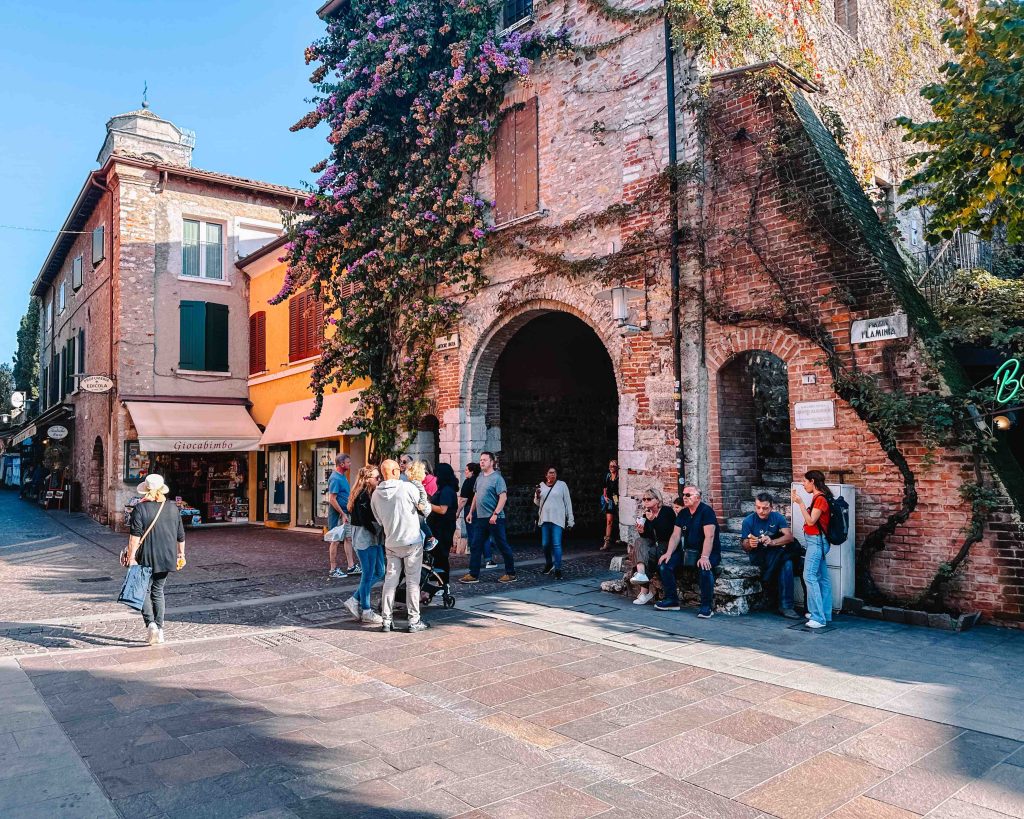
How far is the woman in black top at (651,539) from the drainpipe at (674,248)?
1.27m

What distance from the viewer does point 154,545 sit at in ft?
22.6

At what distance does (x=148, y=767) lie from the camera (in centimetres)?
410

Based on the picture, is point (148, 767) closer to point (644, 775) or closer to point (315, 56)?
point (644, 775)

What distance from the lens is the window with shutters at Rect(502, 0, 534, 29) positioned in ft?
39.5

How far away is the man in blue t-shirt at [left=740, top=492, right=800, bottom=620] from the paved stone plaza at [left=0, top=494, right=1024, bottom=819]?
66cm

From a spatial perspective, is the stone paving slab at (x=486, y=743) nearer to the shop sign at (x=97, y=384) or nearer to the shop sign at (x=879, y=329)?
the shop sign at (x=879, y=329)

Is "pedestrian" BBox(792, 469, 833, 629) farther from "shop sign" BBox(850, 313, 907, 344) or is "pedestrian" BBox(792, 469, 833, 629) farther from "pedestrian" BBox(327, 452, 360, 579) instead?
"pedestrian" BBox(327, 452, 360, 579)

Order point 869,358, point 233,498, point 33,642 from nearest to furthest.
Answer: point 33,642 < point 869,358 < point 233,498

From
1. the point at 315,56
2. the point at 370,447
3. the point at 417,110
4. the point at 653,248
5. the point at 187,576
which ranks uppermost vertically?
the point at 315,56

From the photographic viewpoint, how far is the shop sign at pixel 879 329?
7562 millimetres

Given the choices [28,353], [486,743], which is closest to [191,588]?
[486,743]

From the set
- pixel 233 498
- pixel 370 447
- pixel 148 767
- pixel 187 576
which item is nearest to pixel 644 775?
pixel 148 767

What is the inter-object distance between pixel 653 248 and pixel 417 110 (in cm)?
536

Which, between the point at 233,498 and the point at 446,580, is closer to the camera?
the point at 446,580
